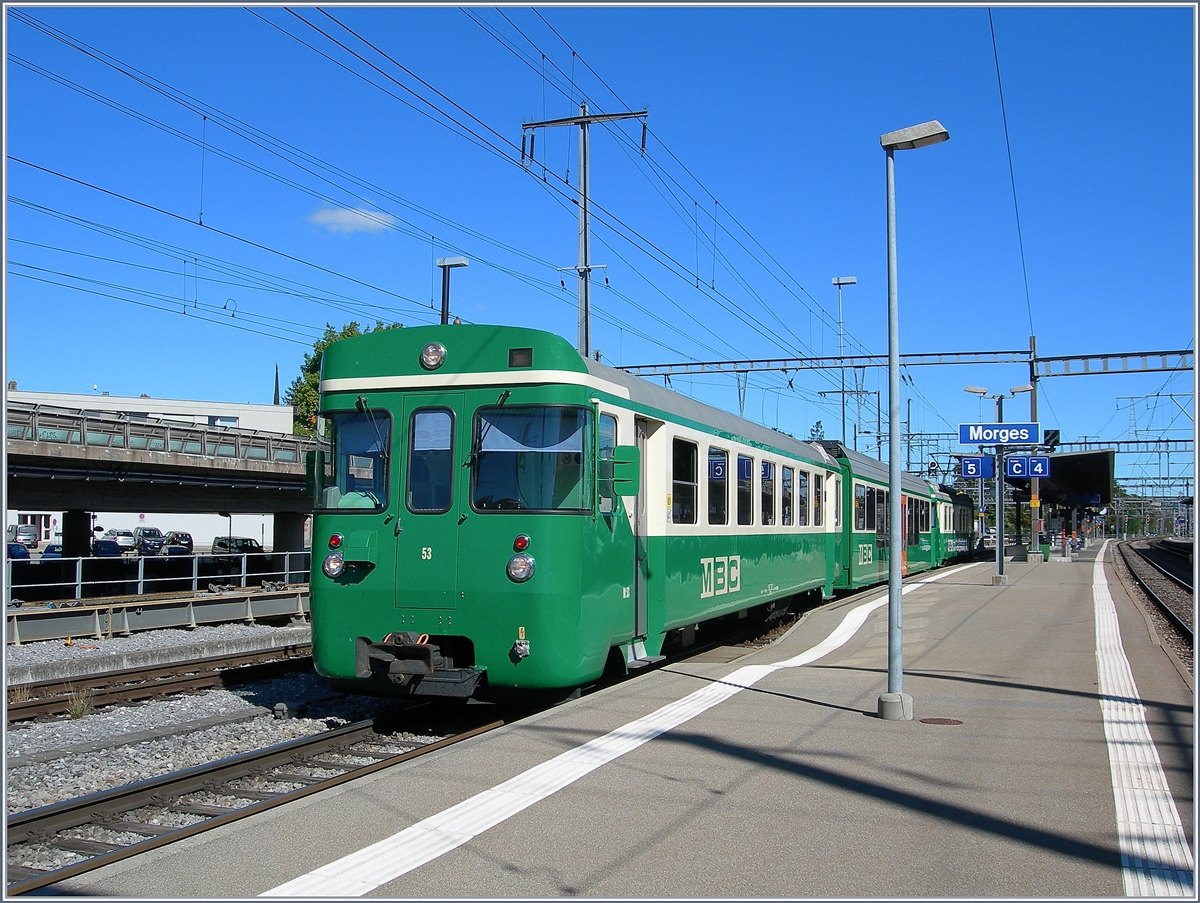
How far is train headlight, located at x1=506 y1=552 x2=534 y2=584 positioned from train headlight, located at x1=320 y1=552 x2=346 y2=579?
1.54 meters

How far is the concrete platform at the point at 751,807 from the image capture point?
4.98 meters

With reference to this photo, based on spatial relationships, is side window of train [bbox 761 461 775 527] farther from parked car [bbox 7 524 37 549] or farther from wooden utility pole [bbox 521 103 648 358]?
parked car [bbox 7 524 37 549]

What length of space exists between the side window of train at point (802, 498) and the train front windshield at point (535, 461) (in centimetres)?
862

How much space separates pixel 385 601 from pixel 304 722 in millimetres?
1788

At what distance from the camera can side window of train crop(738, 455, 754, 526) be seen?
13.5 m

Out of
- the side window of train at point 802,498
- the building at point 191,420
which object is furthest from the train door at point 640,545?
the building at point 191,420

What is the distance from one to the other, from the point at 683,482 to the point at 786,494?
5.13 metres

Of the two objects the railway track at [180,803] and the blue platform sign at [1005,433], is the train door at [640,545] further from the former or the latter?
the blue platform sign at [1005,433]

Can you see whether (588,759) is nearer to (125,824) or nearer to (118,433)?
(125,824)

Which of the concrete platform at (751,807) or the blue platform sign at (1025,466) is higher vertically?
the blue platform sign at (1025,466)

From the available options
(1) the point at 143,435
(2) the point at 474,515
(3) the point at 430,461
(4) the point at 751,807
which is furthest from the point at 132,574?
(4) the point at 751,807

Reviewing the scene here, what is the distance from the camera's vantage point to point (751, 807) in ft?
20.2

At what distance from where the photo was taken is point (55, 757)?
844 centimetres

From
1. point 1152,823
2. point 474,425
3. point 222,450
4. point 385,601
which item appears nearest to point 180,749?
point 385,601
